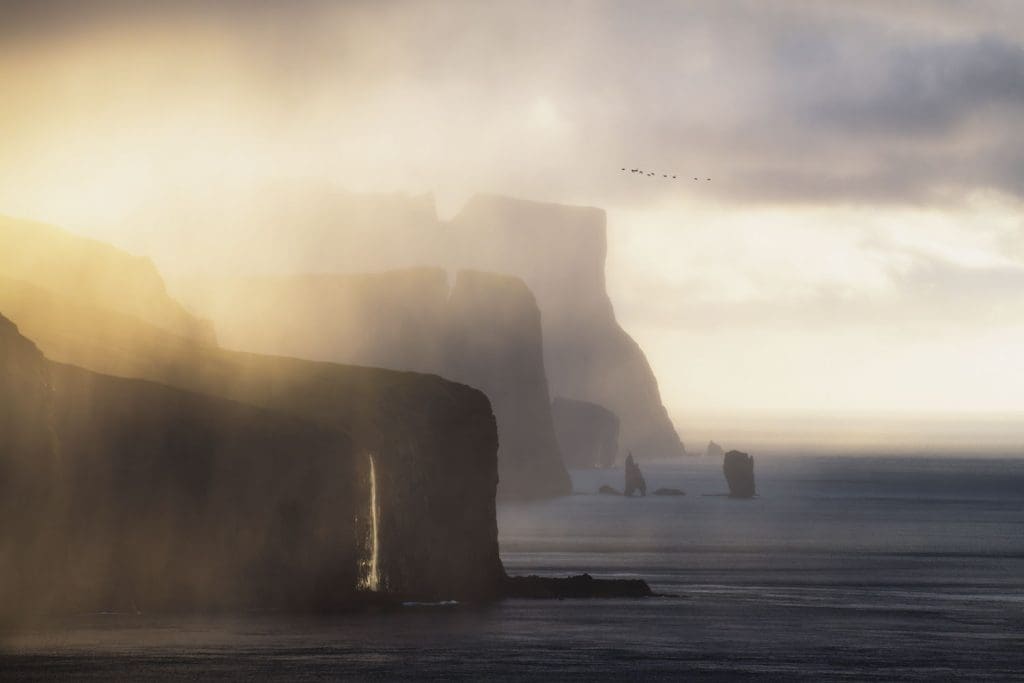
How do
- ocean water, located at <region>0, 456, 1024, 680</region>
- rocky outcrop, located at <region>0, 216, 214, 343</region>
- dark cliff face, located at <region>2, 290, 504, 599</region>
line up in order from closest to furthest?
ocean water, located at <region>0, 456, 1024, 680</region> < dark cliff face, located at <region>2, 290, 504, 599</region> < rocky outcrop, located at <region>0, 216, 214, 343</region>

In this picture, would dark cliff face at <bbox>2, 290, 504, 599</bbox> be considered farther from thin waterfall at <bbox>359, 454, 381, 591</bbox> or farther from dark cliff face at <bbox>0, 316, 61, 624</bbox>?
dark cliff face at <bbox>0, 316, 61, 624</bbox>

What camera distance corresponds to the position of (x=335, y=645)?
95062mm

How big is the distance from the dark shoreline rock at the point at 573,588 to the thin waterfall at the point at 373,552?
1307cm

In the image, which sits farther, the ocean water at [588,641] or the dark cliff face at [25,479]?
the dark cliff face at [25,479]

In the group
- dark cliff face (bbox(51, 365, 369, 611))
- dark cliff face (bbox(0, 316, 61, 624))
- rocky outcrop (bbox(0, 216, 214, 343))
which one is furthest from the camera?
rocky outcrop (bbox(0, 216, 214, 343))

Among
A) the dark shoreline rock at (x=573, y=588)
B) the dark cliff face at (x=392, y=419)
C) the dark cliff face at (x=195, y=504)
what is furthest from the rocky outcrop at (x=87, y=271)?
the dark shoreline rock at (x=573, y=588)

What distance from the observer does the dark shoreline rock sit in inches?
4985

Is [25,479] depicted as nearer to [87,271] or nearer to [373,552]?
[373,552]

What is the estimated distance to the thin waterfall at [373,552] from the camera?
114438mm

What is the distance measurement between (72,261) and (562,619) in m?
78.8

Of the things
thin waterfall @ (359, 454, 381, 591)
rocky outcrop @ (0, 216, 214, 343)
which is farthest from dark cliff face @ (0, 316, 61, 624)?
rocky outcrop @ (0, 216, 214, 343)

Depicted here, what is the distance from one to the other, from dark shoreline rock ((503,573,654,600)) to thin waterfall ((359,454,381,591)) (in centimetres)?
1307

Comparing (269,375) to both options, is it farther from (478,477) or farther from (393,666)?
(393,666)

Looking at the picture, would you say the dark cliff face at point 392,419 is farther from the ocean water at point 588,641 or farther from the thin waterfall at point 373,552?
the ocean water at point 588,641
